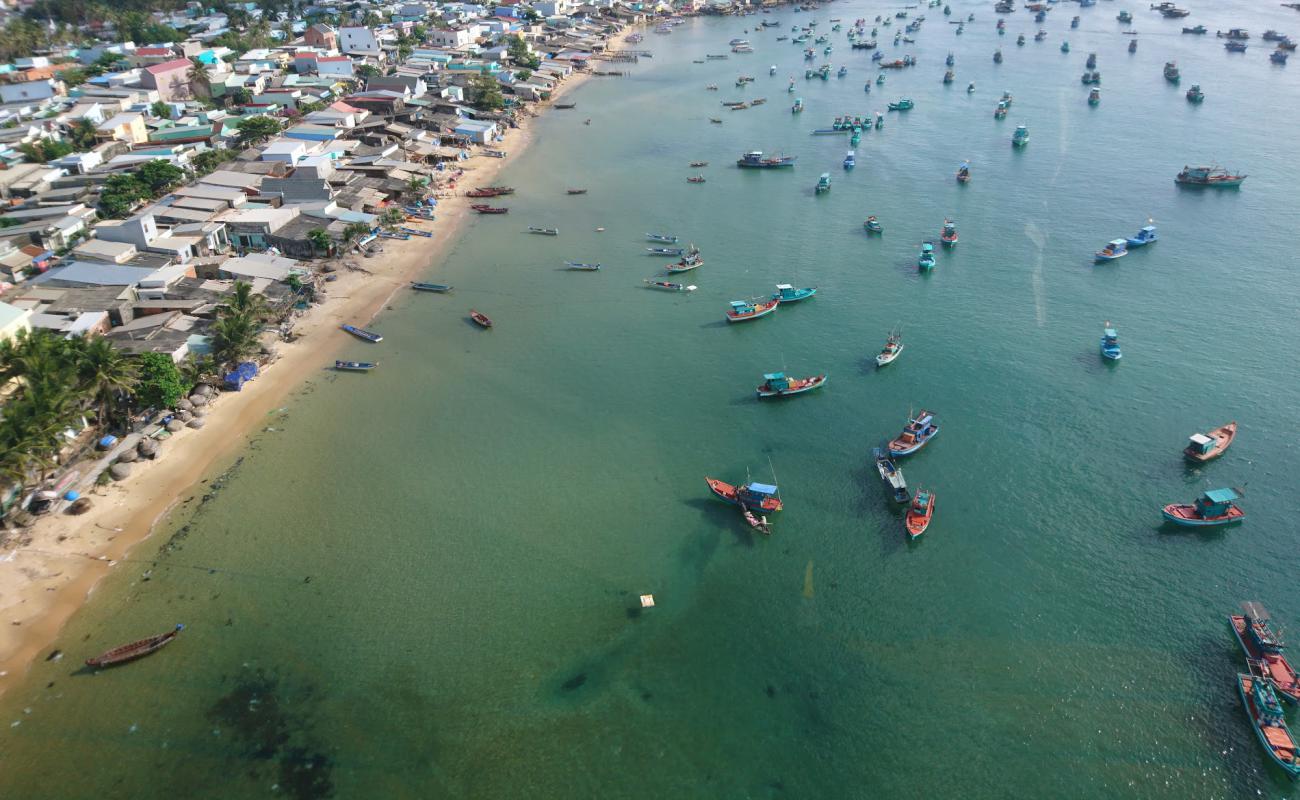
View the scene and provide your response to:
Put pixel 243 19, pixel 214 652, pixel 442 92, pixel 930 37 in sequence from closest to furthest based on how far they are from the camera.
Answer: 1. pixel 214 652
2. pixel 442 92
3. pixel 243 19
4. pixel 930 37

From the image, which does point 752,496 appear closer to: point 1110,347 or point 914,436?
point 914,436

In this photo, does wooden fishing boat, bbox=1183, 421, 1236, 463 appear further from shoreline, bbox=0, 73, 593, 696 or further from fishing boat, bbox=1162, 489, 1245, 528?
shoreline, bbox=0, 73, 593, 696

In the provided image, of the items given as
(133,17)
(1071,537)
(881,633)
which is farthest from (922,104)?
(133,17)

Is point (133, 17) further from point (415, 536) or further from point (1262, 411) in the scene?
point (1262, 411)

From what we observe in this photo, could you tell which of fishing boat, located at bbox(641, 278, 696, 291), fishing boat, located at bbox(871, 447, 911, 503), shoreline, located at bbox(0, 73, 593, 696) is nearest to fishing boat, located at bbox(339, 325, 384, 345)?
shoreline, located at bbox(0, 73, 593, 696)

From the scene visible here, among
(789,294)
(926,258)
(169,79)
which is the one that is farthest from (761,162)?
(169,79)

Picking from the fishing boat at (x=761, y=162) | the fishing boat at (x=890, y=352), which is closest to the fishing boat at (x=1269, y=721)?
the fishing boat at (x=890, y=352)
